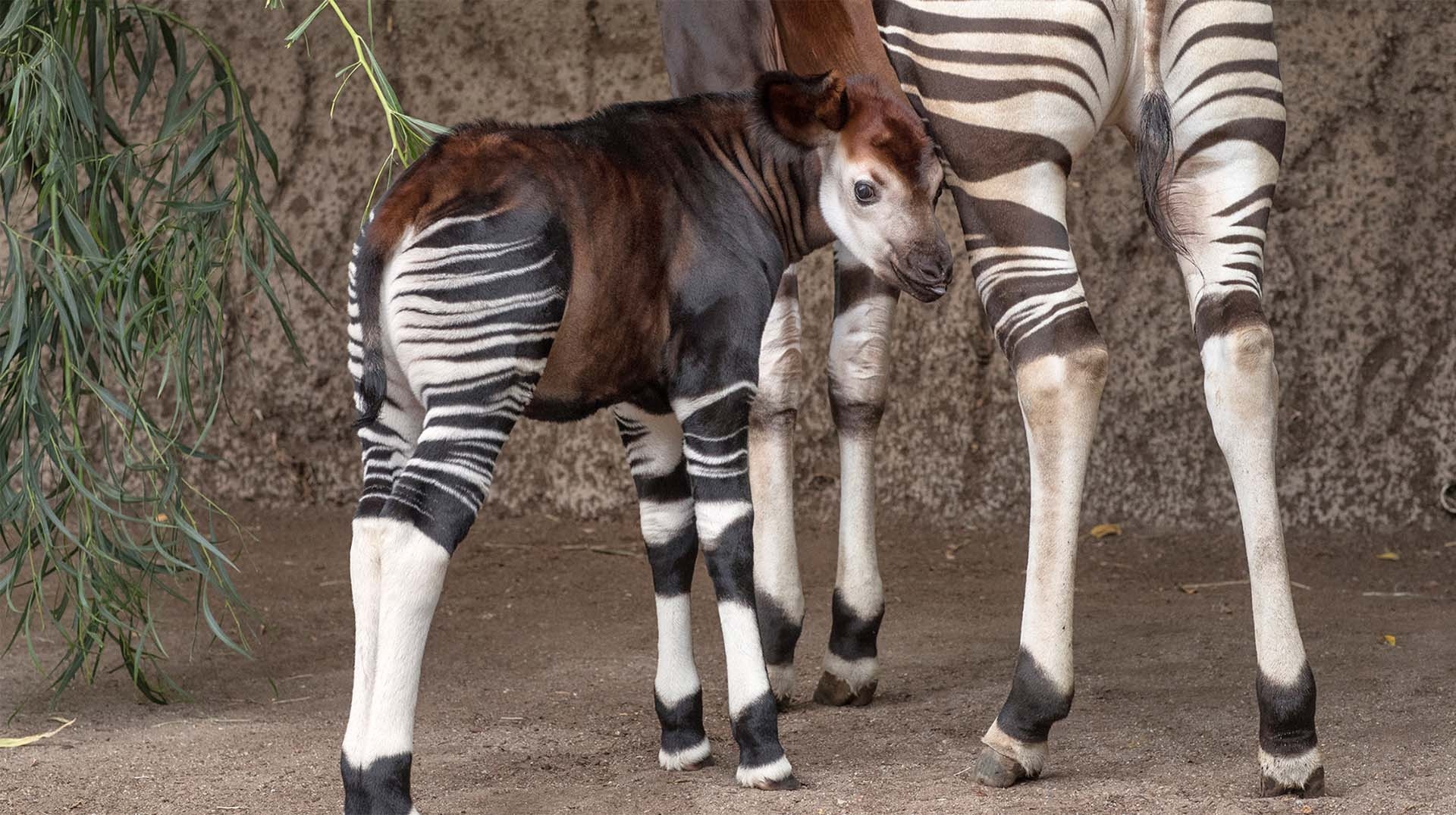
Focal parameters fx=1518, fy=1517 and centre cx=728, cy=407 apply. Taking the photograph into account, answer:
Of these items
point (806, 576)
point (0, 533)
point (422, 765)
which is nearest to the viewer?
point (422, 765)

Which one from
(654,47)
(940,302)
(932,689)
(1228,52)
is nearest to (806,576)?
(940,302)

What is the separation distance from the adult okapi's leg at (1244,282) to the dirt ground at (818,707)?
200 millimetres

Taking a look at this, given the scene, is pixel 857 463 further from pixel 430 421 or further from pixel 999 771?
pixel 430 421

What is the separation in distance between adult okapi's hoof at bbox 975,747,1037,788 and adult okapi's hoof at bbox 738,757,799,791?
354 mm

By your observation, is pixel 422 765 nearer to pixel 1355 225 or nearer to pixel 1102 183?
pixel 1102 183

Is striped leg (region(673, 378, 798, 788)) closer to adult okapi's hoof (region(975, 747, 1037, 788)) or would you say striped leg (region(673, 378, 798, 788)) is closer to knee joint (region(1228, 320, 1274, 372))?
adult okapi's hoof (region(975, 747, 1037, 788))

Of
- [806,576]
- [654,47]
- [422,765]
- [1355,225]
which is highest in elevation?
[654,47]

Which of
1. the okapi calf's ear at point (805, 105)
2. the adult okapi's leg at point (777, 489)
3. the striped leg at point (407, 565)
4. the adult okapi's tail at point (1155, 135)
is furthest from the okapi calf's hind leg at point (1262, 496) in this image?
the striped leg at point (407, 565)

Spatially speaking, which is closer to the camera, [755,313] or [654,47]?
[755,313]

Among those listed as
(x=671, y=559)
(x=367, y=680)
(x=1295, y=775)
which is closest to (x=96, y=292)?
(x=367, y=680)

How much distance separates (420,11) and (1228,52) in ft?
11.6

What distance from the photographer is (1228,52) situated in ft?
8.91

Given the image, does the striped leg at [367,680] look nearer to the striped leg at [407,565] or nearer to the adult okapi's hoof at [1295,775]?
the striped leg at [407,565]

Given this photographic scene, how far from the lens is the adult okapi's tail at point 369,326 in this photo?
2.43 m
